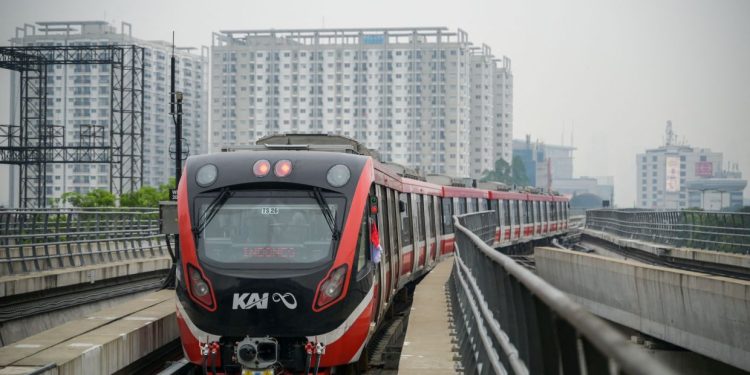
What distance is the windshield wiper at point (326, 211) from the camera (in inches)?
444

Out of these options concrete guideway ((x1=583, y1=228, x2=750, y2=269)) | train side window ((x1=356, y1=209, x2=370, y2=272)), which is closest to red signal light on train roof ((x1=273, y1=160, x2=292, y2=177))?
train side window ((x1=356, y1=209, x2=370, y2=272))

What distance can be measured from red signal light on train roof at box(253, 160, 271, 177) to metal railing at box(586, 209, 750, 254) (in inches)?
604

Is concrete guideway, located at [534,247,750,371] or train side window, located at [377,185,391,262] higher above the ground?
train side window, located at [377,185,391,262]

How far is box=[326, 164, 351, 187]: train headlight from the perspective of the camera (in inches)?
460

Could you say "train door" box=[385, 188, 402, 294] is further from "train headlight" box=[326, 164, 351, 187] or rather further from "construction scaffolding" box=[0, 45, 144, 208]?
"construction scaffolding" box=[0, 45, 144, 208]

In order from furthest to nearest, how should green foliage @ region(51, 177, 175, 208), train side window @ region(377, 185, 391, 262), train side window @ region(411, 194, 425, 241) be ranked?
1. green foliage @ region(51, 177, 175, 208)
2. train side window @ region(411, 194, 425, 241)
3. train side window @ region(377, 185, 391, 262)

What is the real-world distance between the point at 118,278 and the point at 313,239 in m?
14.8

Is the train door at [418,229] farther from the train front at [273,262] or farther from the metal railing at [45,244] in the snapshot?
the train front at [273,262]

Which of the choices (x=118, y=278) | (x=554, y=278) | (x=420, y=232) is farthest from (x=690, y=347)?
(x=118, y=278)

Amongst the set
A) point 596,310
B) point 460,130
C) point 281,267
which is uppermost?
point 460,130

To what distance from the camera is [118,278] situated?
2500 centimetres

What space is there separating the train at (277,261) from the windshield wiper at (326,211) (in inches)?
0.5

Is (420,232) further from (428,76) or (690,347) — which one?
(428,76)

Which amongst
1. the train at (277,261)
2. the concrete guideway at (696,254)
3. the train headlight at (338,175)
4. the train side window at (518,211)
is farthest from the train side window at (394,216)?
the train side window at (518,211)
